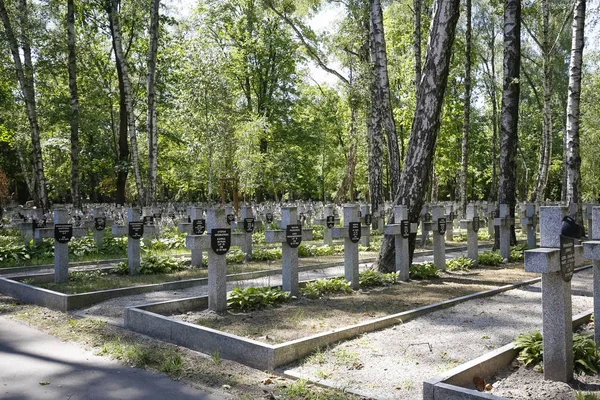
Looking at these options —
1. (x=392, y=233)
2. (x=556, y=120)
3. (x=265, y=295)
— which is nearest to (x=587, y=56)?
(x=556, y=120)

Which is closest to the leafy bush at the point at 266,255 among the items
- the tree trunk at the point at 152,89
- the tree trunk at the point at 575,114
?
Answer: the tree trunk at the point at 575,114

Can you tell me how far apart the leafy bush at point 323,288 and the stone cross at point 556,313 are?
4044 millimetres

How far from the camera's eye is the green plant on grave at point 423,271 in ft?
31.4

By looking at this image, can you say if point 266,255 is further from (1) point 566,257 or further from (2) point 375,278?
(1) point 566,257

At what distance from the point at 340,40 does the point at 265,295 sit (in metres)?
17.5

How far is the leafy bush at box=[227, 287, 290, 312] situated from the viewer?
6.95m

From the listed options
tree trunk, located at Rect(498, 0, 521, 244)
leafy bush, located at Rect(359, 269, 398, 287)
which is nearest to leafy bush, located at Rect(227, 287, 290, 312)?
leafy bush, located at Rect(359, 269, 398, 287)

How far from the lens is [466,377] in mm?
4047

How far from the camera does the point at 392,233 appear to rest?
9.10 meters

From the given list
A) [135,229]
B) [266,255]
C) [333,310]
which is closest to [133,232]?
[135,229]

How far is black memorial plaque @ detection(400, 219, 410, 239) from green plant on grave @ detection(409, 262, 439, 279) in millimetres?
788

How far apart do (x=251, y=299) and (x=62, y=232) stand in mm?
4103

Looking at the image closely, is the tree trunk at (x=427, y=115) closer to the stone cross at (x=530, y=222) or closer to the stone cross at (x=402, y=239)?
the stone cross at (x=402, y=239)

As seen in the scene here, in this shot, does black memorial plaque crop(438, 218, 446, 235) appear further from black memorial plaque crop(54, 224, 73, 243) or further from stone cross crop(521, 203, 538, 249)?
black memorial plaque crop(54, 224, 73, 243)
